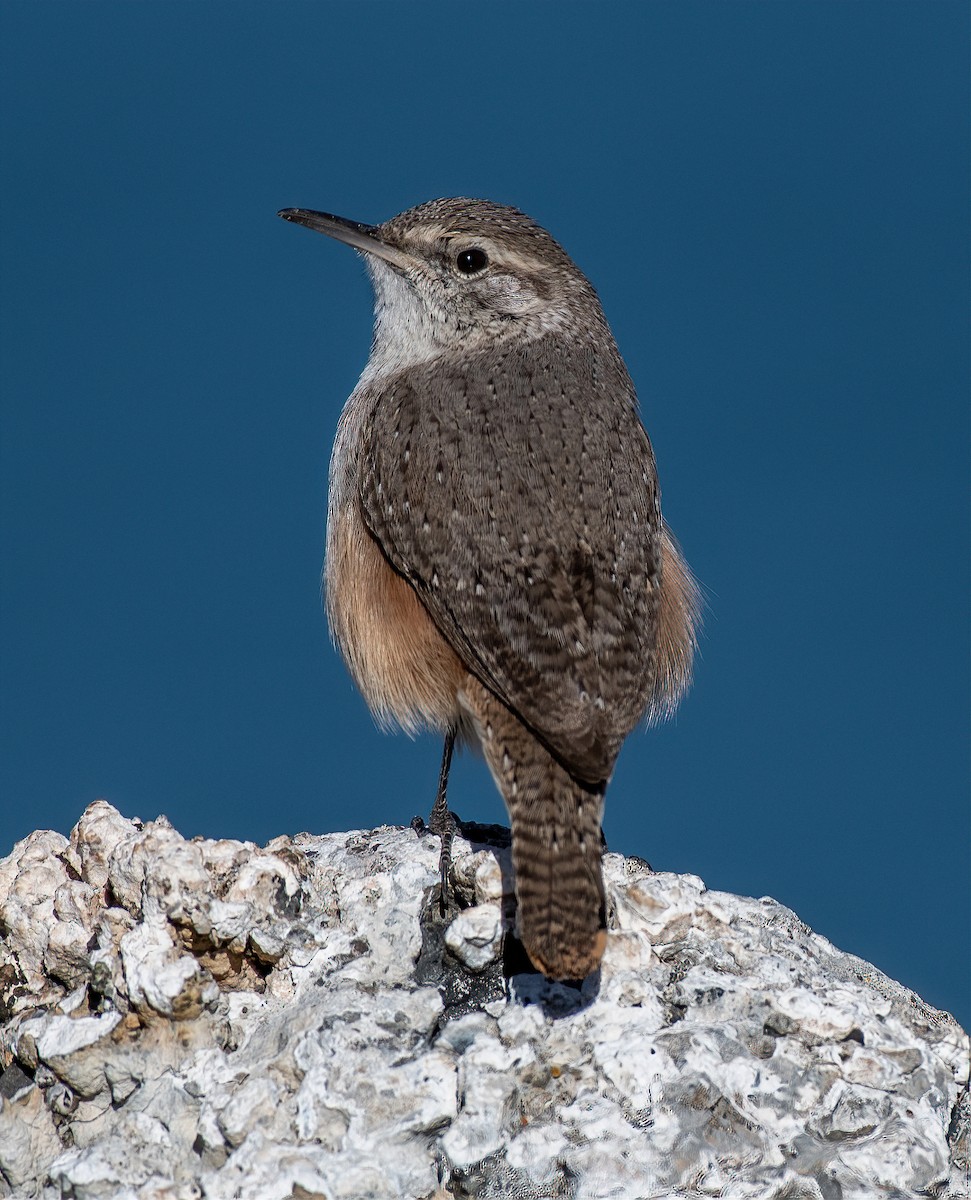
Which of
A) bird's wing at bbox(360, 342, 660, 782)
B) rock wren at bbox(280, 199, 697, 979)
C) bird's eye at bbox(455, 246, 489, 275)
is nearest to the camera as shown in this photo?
rock wren at bbox(280, 199, 697, 979)

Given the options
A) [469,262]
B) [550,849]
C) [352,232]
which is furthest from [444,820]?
[352,232]

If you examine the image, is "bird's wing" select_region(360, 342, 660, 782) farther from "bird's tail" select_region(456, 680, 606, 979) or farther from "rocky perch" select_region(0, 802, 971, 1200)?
"rocky perch" select_region(0, 802, 971, 1200)

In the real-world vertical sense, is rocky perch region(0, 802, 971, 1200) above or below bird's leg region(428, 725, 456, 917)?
below

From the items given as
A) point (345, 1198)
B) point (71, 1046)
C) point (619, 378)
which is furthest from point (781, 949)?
point (619, 378)

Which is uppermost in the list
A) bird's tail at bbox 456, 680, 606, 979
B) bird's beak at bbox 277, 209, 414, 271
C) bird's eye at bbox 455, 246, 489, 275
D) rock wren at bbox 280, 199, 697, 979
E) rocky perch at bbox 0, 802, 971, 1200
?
bird's beak at bbox 277, 209, 414, 271

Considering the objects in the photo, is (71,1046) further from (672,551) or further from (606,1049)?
(672,551)

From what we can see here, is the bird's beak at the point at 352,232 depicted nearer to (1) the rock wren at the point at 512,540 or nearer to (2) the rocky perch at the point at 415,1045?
(1) the rock wren at the point at 512,540

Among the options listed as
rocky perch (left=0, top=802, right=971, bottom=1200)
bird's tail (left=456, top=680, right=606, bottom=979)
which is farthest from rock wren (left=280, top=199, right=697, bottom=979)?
rocky perch (left=0, top=802, right=971, bottom=1200)
